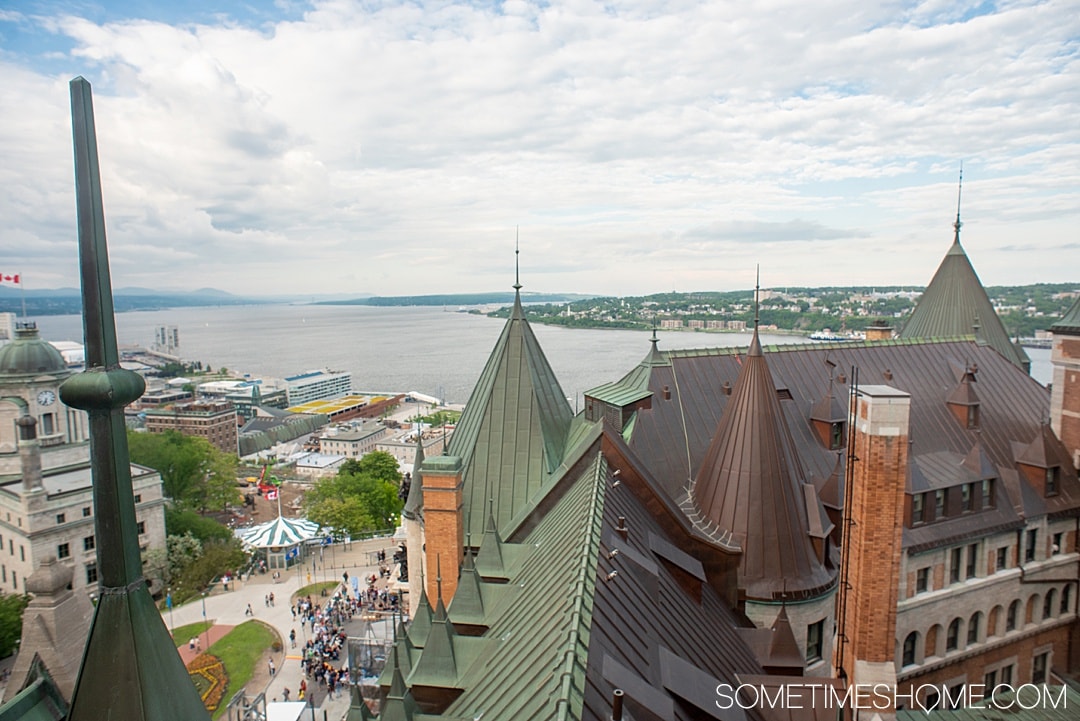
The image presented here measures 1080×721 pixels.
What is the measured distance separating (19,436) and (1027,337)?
11776 cm

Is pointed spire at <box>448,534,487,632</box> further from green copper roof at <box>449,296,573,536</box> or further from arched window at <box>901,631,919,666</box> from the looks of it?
arched window at <box>901,631,919,666</box>

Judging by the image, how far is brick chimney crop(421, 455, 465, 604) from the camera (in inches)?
646

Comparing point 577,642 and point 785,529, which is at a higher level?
point 577,642

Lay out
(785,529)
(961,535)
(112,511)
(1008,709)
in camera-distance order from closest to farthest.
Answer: (112,511) → (1008,709) → (785,529) → (961,535)

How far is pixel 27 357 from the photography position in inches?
1683

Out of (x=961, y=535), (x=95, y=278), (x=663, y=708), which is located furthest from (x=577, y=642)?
(x=961, y=535)

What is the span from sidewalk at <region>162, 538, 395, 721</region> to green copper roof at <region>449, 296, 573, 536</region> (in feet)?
44.4

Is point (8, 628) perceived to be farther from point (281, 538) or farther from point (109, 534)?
point (109, 534)

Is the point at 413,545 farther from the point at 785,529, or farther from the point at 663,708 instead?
the point at 663,708

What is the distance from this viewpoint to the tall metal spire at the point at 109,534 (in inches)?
112

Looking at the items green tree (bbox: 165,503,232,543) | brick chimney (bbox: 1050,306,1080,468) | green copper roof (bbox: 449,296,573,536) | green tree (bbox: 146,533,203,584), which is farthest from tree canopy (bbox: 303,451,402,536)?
brick chimney (bbox: 1050,306,1080,468)

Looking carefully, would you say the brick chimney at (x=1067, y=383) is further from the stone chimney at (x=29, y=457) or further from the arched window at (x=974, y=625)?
the stone chimney at (x=29, y=457)

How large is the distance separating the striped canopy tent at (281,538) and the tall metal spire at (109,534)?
41108 millimetres

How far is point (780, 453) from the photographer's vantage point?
16.9 m
